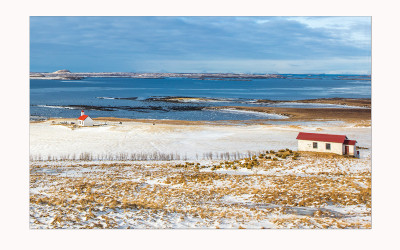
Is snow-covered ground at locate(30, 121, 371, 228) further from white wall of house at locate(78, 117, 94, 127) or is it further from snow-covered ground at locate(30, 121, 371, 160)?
white wall of house at locate(78, 117, 94, 127)

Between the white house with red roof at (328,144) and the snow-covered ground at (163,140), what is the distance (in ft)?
2.27

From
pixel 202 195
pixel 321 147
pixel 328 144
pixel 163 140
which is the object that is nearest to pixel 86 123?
pixel 163 140

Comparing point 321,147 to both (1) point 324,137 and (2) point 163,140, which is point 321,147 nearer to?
(1) point 324,137

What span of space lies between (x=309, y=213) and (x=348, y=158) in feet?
21.5

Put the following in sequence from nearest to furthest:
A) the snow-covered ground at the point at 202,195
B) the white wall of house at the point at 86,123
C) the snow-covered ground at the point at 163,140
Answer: the snow-covered ground at the point at 202,195
the snow-covered ground at the point at 163,140
the white wall of house at the point at 86,123

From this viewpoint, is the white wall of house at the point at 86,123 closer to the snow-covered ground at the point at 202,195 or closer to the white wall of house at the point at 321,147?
the snow-covered ground at the point at 202,195

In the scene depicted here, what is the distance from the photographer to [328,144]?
1558 cm

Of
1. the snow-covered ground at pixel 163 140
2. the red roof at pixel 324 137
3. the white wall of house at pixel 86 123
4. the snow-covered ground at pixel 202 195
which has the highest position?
the white wall of house at pixel 86 123

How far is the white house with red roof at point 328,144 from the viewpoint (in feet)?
49.9

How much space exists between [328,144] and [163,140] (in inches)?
347

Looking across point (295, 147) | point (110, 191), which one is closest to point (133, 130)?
point (295, 147)

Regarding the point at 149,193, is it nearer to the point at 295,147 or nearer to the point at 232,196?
the point at 232,196

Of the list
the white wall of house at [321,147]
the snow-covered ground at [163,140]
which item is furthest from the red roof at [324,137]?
the snow-covered ground at [163,140]

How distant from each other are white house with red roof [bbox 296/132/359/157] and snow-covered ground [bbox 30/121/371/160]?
0.69 m
